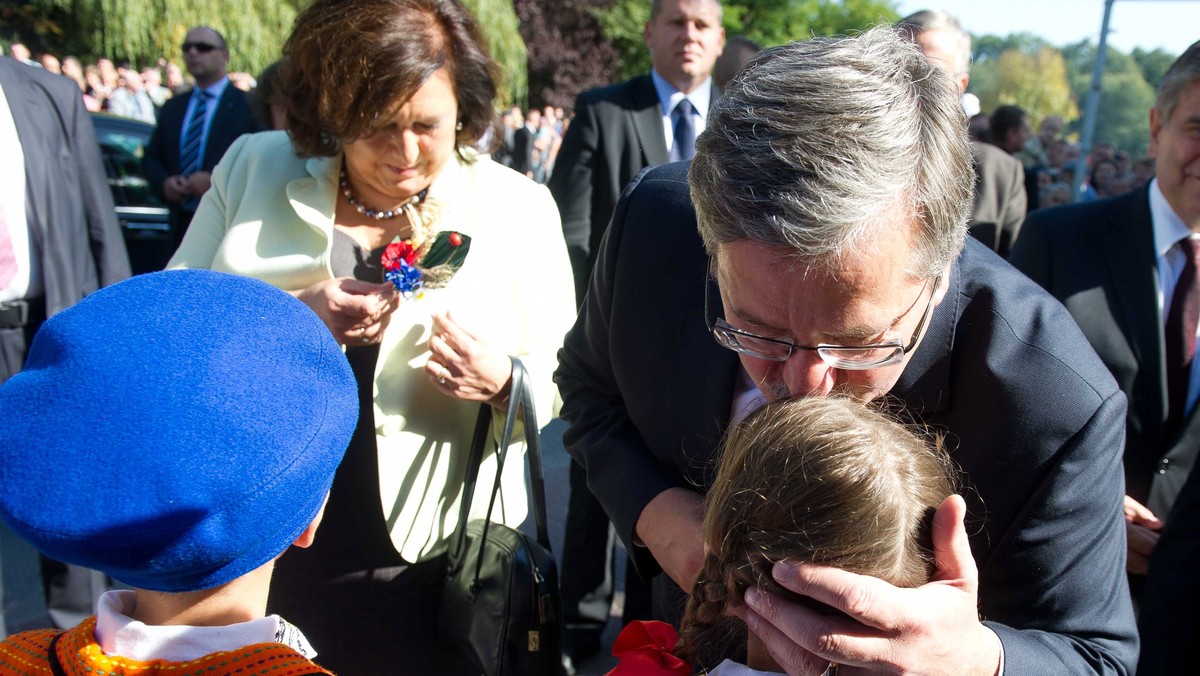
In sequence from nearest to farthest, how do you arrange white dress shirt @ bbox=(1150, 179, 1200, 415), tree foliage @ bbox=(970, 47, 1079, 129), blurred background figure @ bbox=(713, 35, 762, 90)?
1. white dress shirt @ bbox=(1150, 179, 1200, 415)
2. blurred background figure @ bbox=(713, 35, 762, 90)
3. tree foliage @ bbox=(970, 47, 1079, 129)

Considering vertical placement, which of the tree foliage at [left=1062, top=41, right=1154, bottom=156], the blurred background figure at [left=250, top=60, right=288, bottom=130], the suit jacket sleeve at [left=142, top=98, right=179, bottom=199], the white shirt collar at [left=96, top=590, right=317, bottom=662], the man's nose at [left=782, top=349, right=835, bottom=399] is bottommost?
the tree foliage at [left=1062, top=41, right=1154, bottom=156]

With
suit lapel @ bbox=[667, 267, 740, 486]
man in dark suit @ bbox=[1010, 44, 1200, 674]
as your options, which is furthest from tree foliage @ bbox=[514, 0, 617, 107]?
suit lapel @ bbox=[667, 267, 740, 486]

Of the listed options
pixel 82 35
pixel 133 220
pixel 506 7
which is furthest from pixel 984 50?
pixel 133 220

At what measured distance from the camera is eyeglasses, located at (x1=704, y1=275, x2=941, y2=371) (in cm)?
124

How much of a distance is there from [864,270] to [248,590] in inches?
35.5

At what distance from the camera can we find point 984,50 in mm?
94562

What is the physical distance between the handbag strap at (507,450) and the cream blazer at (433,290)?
0.23 feet

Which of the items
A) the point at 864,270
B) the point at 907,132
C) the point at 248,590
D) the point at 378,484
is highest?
the point at 907,132

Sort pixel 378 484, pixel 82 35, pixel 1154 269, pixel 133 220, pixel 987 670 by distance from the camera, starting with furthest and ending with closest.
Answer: pixel 82 35
pixel 133 220
pixel 1154 269
pixel 378 484
pixel 987 670

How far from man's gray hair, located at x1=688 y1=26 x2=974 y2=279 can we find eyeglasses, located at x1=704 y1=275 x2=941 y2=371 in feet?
0.32

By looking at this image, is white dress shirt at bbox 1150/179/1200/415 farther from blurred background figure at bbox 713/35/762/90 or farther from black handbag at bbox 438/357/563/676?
blurred background figure at bbox 713/35/762/90

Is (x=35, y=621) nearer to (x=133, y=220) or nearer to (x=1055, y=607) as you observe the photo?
(x=1055, y=607)

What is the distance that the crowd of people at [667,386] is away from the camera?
3.37ft

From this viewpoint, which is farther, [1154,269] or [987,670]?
[1154,269]
